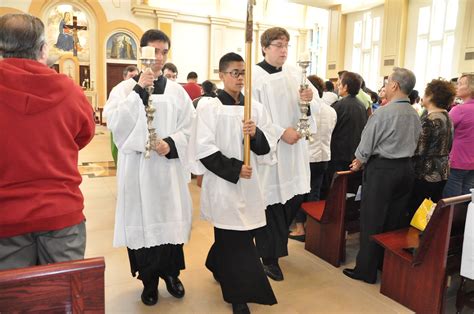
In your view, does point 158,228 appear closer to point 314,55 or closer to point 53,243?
point 53,243

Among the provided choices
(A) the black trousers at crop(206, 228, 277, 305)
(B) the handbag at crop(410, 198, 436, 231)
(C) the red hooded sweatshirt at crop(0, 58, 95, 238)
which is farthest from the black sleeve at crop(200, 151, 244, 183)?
(B) the handbag at crop(410, 198, 436, 231)

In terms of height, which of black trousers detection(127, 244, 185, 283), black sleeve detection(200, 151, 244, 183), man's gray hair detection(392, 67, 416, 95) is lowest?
black trousers detection(127, 244, 185, 283)

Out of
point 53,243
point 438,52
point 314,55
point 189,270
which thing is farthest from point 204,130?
point 314,55

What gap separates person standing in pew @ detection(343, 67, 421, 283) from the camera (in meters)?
3.13

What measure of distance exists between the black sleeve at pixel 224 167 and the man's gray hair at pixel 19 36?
1.20 m

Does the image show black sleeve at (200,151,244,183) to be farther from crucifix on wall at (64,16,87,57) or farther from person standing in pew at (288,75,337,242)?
crucifix on wall at (64,16,87,57)

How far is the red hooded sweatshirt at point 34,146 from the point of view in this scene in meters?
1.58

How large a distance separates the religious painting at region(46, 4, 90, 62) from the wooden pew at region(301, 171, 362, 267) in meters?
14.9

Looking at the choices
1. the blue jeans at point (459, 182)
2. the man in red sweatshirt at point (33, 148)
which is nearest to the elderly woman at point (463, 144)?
the blue jeans at point (459, 182)

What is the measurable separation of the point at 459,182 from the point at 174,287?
298 cm

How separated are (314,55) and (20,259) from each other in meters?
18.8

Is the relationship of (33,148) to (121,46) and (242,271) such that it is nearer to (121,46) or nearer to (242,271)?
(242,271)

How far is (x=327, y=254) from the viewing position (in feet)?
12.4

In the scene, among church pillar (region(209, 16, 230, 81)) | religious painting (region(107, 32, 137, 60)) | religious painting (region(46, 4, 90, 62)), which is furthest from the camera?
church pillar (region(209, 16, 230, 81))
